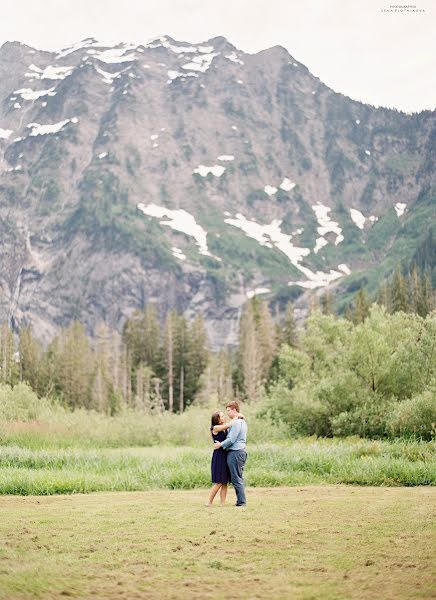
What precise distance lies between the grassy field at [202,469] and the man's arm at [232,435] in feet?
19.5

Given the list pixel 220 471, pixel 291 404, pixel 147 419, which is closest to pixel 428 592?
pixel 220 471

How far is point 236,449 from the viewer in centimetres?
1706

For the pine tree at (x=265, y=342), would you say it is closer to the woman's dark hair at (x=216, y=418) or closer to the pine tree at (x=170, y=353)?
the pine tree at (x=170, y=353)

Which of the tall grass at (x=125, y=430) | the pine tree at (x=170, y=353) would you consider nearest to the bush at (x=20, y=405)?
the tall grass at (x=125, y=430)

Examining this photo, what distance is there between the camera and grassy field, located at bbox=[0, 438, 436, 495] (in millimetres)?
21562

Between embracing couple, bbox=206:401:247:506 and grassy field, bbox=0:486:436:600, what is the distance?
1.61 ft

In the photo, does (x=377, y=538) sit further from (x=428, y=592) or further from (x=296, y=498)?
(x=296, y=498)

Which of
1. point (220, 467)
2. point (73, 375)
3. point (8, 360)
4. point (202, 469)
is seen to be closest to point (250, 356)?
point (73, 375)

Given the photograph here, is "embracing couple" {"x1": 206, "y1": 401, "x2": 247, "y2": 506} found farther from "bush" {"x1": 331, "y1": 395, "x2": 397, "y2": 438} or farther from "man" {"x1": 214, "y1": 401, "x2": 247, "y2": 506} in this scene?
"bush" {"x1": 331, "y1": 395, "x2": 397, "y2": 438}

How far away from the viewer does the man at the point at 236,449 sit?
55.5ft

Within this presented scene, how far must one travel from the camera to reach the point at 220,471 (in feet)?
56.9

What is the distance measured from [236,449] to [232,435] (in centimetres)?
42

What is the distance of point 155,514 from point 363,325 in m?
25.8

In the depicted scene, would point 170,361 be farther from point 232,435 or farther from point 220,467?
point 232,435
